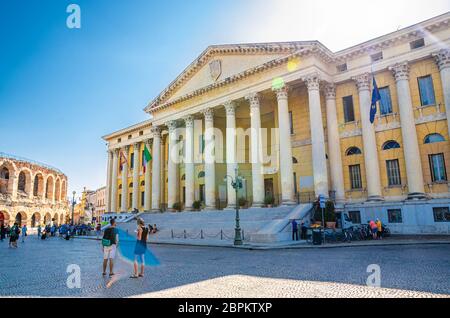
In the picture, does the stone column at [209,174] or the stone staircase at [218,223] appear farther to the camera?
the stone column at [209,174]

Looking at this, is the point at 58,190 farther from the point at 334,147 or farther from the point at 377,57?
the point at 377,57

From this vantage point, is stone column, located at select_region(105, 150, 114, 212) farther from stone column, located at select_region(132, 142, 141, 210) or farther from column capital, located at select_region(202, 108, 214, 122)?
column capital, located at select_region(202, 108, 214, 122)

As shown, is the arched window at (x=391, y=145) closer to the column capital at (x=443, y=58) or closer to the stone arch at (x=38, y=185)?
the column capital at (x=443, y=58)

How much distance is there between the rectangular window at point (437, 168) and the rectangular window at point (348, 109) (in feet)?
22.3

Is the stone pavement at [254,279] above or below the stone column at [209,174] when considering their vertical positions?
below

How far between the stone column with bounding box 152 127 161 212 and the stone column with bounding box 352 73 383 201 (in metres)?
22.0

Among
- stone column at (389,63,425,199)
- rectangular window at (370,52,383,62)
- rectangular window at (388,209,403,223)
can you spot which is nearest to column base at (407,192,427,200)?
stone column at (389,63,425,199)

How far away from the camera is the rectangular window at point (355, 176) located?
26.4 meters

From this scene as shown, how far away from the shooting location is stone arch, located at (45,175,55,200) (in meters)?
64.4

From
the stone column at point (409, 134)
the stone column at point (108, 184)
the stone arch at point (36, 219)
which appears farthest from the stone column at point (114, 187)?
the stone column at point (409, 134)

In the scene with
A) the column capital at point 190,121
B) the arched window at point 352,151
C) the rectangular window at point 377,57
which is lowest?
the arched window at point 352,151

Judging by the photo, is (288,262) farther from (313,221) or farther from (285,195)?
(285,195)

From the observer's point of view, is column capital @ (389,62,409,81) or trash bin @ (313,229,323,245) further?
column capital @ (389,62,409,81)
